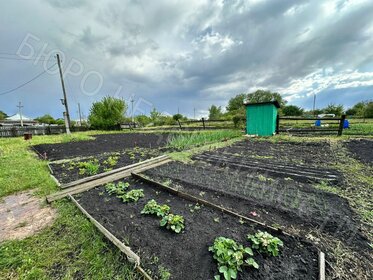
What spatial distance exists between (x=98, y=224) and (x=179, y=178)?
1.71 metres

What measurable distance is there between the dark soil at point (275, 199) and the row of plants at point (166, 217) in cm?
72

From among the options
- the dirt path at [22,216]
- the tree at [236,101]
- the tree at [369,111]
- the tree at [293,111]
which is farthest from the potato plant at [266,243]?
the tree at [236,101]

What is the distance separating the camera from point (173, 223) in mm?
1856

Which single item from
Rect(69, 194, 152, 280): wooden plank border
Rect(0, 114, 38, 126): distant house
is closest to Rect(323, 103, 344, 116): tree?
Rect(69, 194, 152, 280): wooden plank border

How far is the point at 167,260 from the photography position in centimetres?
146

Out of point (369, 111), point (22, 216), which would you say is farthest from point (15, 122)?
point (369, 111)

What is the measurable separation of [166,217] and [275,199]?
1.63 meters

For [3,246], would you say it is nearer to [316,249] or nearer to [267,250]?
[267,250]

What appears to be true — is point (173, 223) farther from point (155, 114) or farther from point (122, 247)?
point (155, 114)

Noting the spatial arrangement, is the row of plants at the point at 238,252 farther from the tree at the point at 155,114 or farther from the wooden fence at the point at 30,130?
the tree at the point at 155,114

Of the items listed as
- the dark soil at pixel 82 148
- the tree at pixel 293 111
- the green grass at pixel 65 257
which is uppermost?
the tree at pixel 293 111

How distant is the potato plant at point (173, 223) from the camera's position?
70.9 inches

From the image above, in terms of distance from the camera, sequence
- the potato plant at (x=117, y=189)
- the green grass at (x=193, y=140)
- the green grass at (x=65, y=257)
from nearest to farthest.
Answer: the green grass at (x=65, y=257) → the potato plant at (x=117, y=189) → the green grass at (x=193, y=140)

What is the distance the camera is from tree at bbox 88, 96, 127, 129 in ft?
66.7
